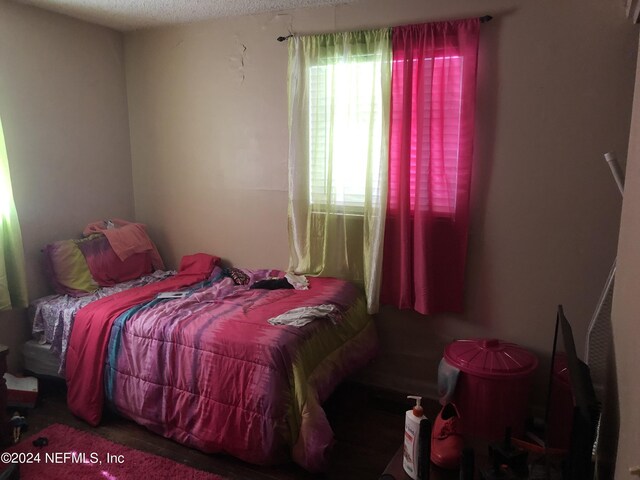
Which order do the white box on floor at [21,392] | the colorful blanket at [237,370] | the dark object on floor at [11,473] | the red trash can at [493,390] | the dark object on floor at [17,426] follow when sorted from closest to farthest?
the dark object on floor at [11,473] < the colorful blanket at [237,370] < the red trash can at [493,390] < the dark object on floor at [17,426] < the white box on floor at [21,392]

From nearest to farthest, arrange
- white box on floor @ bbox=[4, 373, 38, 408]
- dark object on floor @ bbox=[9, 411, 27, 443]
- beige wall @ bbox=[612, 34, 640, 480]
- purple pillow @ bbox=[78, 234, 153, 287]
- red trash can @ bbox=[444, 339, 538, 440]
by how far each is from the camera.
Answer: beige wall @ bbox=[612, 34, 640, 480] < red trash can @ bbox=[444, 339, 538, 440] < dark object on floor @ bbox=[9, 411, 27, 443] < white box on floor @ bbox=[4, 373, 38, 408] < purple pillow @ bbox=[78, 234, 153, 287]

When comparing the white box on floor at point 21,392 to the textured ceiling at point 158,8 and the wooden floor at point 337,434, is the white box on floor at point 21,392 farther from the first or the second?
the textured ceiling at point 158,8

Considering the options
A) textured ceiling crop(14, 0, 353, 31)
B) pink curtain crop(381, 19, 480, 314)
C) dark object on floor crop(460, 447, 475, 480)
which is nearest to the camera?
dark object on floor crop(460, 447, 475, 480)

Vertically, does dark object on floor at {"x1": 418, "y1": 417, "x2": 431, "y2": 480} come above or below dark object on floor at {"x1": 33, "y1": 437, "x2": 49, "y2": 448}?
above

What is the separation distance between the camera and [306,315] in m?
2.40

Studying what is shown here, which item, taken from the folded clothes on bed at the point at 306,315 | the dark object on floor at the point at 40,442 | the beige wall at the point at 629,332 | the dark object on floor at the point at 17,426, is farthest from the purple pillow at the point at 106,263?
the beige wall at the point at 629,332

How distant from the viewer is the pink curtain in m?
2.52

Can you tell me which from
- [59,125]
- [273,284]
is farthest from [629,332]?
[59,125]

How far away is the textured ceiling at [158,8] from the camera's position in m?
2.85

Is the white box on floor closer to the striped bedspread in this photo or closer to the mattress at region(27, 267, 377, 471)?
the mattress at region(27, 267, 377, 471)

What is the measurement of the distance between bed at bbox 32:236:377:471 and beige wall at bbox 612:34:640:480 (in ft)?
4.21

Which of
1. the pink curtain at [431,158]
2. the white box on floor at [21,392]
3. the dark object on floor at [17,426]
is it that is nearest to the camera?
the dark object on floor at [17,426]

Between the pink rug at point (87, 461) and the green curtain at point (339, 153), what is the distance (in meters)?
1.39

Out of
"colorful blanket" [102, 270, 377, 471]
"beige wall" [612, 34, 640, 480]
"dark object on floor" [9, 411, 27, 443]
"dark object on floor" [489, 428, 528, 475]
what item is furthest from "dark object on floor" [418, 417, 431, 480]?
"dark object on floor" [9, 411, 27, 443]
